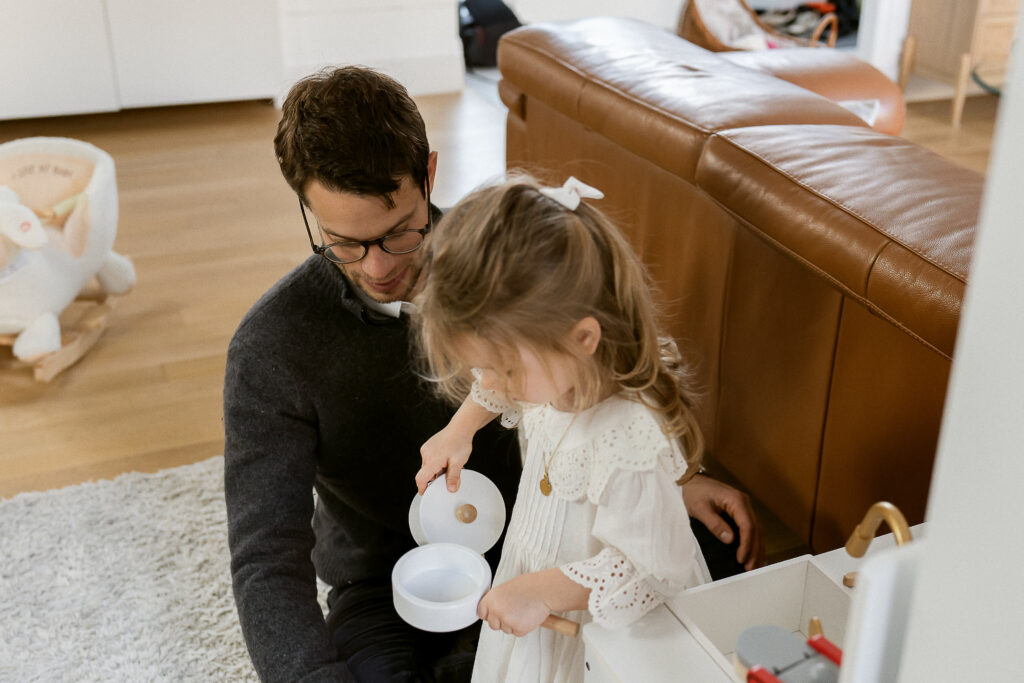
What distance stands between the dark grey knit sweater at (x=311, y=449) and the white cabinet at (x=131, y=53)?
313cm

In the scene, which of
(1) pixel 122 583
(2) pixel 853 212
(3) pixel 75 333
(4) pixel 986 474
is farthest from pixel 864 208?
(3) pixel 75 333

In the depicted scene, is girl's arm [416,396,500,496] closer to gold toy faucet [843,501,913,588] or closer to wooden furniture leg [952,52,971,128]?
gold toy faucet [843,501,913,588]

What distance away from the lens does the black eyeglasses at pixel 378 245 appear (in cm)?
119

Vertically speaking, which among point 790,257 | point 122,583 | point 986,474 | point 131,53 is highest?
point 986,474

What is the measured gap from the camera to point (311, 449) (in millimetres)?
1271

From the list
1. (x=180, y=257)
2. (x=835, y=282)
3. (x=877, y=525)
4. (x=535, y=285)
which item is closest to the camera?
(x=877, y=525)

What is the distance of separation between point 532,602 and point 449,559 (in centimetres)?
14

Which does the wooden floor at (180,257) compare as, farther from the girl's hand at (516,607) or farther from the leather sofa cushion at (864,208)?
the girl's hand at (516,607)

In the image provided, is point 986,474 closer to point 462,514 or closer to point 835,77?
point 462,514

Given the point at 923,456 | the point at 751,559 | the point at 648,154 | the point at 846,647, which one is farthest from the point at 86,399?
the point at 846,647

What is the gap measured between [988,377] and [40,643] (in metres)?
1.60

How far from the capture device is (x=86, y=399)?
2.31 meters

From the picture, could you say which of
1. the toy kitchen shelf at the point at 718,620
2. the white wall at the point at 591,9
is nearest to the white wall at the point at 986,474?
the toy kitchen shelf at the point at 718,620

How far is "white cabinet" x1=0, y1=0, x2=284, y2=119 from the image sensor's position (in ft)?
12.6
